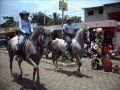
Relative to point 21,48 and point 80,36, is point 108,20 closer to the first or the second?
point 80,36

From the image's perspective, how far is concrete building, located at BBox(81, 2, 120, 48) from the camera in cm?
2858

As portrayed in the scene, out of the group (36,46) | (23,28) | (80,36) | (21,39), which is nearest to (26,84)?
(36,46)

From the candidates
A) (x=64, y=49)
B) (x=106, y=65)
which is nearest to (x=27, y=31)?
(x=64, y=49)

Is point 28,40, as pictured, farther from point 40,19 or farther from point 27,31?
point 40,19

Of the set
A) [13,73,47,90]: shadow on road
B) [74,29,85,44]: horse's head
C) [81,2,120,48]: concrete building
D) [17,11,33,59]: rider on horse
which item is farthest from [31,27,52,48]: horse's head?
[81,2,120,48]: concrete building

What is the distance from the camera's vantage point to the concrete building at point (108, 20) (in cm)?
2858

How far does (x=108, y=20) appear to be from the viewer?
1195 inches

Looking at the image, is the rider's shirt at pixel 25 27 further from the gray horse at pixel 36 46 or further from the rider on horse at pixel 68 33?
the rider on horse at pixel 68 33

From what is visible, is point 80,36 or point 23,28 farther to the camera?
point 80,36

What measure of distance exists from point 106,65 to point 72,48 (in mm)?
2426

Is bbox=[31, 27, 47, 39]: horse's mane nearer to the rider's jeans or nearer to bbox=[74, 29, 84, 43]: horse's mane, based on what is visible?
the rider's jeans

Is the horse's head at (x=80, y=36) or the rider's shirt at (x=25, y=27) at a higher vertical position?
the rider's shirt at (x=25, y=27)

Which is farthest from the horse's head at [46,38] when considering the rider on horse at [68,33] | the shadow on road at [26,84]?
the rider on horse at [68,33]

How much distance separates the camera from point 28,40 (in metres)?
9.14
